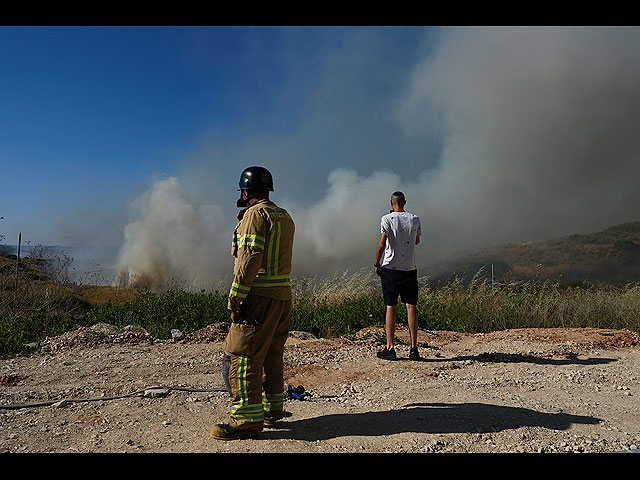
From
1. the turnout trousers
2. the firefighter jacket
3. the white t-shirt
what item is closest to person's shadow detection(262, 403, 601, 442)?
the turnout trousers

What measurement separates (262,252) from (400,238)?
3.13 metres

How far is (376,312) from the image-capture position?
9438mm

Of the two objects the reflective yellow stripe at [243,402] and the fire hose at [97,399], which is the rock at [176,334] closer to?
the fire hose at [97,399]

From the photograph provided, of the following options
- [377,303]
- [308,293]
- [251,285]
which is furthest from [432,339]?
[251,285]

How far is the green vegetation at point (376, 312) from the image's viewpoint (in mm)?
8977

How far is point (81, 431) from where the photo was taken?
4.14m

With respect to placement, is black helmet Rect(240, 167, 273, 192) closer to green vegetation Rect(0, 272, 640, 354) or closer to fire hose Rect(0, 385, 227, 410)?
fire hose Rect(0, 385, 227, 410)

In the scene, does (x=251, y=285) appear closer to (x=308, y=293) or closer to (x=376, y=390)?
(x=376, y=390)

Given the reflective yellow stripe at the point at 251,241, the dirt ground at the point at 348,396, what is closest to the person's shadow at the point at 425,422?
the dirt ground at the point at 348,396

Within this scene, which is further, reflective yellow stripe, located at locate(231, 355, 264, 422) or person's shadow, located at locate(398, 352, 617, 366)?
person's shadow, located at locate(398, 352, 617, 366)

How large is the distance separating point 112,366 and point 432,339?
4.67 meters

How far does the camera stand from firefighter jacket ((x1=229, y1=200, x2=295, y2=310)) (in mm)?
3635

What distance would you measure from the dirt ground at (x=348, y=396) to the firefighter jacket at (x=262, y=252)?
1118mm

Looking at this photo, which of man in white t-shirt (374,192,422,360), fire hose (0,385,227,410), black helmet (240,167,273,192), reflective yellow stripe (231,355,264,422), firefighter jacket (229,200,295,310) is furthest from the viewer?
man in white t-shirt (374,192,422,360)
